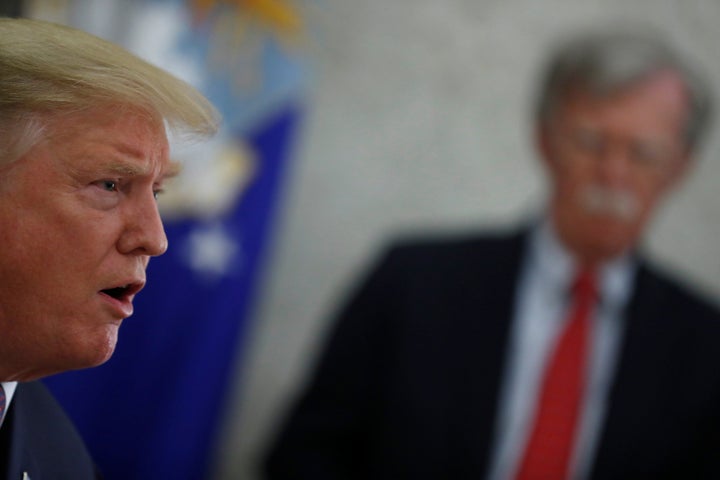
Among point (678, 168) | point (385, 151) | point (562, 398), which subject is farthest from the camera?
point (385, 151)

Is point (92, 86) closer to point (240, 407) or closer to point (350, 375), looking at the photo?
point (350, 375)

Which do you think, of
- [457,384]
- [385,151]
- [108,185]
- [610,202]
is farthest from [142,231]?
[385,151]

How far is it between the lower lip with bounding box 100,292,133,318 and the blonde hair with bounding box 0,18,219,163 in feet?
0.29

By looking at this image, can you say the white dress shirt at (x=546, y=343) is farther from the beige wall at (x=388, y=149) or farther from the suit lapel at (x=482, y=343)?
the beige wall at (x=388, y=149)

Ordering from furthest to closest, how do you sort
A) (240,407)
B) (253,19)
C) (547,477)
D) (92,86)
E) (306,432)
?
1. (240,407)
2. (253,19)
3. (306,432)
4. (547,477)
5. (92,86)

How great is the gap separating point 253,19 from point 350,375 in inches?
28.4

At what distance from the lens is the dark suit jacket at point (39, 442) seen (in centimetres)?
59

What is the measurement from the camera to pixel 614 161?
2045 millimetres

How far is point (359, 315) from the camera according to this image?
204 centimetres

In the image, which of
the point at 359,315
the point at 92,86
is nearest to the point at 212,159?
the point at 359,315

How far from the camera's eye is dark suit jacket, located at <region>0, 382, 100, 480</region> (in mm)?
585

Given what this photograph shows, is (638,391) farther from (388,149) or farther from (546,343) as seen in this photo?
(388,149)

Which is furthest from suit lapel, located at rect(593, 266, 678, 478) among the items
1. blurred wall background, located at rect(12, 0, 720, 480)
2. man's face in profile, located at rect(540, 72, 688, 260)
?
blurred wall background, located at rect(12, 0, 720, 480)

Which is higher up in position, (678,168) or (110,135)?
(110,135)
